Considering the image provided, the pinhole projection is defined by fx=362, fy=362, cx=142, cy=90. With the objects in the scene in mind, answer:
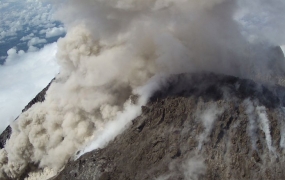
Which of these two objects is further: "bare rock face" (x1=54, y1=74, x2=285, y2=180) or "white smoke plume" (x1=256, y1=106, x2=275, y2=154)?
"white smoke plume" (x1=256, y1=106, x2=275, y2=154)

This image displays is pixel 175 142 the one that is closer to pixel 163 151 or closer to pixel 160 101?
pixel 163 151

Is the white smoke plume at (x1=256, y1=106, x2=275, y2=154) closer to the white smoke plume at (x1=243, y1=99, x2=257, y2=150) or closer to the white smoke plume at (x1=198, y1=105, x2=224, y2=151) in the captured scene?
the white smoke plume at (x1=243, y1=99, x2=257, y2=150)

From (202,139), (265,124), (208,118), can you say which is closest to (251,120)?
(265,124)

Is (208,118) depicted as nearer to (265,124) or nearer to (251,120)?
(251,120)

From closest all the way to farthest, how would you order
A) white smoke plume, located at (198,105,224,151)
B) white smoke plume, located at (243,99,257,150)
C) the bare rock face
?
1. the bare rock face
2. white smoke plume, located at (243,99,257,150)
3. white smoke plume, located at (198,105,224,151)

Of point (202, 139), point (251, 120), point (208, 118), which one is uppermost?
point (208, 118)

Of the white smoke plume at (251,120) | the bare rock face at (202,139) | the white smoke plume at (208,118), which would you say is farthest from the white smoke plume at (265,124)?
the white smoke plume at (208,118)

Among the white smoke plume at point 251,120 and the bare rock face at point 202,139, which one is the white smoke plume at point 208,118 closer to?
the bare rock face at point 202,139

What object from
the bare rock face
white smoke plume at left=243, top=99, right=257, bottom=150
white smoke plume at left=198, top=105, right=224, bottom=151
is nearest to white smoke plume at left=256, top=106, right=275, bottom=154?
the bare rock face

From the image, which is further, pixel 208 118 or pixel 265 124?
pixel 208 118
